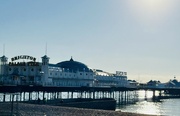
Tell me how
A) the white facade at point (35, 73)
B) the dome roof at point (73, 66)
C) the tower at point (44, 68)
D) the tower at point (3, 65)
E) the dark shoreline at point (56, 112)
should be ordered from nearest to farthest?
the dark shoreline at point (56, 112)
the white facade at point (35, 73)
the tower at point (44, 68)
the tower at point (3, 65)
the dome roof at point (73, 66)

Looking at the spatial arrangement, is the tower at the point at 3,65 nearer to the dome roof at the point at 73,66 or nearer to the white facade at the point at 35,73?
the white facade at the point at 35,73

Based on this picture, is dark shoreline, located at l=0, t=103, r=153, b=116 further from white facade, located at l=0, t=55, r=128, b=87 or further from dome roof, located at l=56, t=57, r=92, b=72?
dome roof, located at l=56, t=57, r=92, b=72

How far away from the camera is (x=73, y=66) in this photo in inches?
5290

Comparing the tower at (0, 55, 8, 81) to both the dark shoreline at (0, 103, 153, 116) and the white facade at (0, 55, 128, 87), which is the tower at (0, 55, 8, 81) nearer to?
the white facade at (0, 55, 128, 87)

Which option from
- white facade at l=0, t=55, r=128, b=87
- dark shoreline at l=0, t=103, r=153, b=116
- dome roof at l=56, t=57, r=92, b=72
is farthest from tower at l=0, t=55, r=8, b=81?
dark shoreline at l=0, t=103, r=153, b=116

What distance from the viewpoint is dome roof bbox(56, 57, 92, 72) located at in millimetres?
132312

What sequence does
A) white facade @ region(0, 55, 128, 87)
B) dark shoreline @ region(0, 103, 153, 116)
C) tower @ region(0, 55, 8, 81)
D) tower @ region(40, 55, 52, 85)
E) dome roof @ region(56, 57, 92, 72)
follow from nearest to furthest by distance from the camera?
1. dark shoreline @ region(0, 103, 153, 116)
2. white facade @ region(0, 55, 128, 87)
3. tower @ region(40, 55, 52, 85)
4. tower @ region(0, 55, 8, 81)
5. dome roof @ region(56, 57, 92, 72)

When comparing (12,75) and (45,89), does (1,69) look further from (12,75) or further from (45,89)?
(45,89)

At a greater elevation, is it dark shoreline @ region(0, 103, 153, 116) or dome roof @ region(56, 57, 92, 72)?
dome roof @ region(56, 57, 92, 72)

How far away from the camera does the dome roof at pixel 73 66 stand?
132 m

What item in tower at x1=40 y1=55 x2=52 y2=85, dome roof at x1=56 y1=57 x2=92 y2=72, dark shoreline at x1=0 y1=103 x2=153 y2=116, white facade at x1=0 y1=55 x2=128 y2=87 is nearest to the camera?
dark shoreline at x1=0 y1=103 x2=153 y2=116

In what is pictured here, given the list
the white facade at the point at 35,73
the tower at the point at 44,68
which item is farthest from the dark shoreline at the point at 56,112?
the tower at the point at 44,68

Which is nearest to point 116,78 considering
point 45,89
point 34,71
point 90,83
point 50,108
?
point 90,83

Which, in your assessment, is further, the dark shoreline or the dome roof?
the dome roof
